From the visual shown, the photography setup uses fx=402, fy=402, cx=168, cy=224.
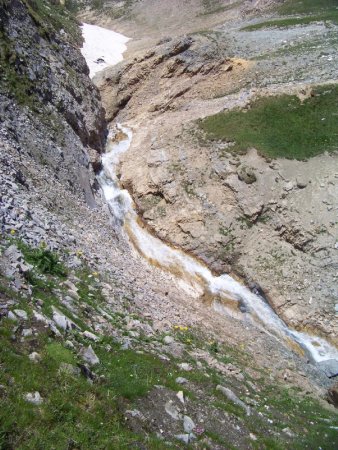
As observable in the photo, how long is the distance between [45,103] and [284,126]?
19663mm

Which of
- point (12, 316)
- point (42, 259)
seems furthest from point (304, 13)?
point (12, 316)

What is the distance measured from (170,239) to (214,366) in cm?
1609

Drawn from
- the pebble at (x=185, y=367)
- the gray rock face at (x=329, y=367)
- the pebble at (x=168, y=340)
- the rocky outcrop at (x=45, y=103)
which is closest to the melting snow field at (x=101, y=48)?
the rocky outcrop at (x=45, y=103)

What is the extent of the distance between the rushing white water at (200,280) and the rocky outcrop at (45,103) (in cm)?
295

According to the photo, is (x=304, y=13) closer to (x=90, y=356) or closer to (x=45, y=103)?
(x=45, y=103)

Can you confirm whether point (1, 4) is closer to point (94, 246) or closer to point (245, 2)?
point (94, 246)

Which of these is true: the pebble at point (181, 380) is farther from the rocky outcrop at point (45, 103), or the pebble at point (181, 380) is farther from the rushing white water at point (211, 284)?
the rushing white water at point (211, 284)

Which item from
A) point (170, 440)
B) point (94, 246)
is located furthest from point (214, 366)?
point (94, 246)

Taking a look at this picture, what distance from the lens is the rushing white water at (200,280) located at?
25.0 metres

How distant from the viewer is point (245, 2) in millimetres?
78812

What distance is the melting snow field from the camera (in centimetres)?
5772

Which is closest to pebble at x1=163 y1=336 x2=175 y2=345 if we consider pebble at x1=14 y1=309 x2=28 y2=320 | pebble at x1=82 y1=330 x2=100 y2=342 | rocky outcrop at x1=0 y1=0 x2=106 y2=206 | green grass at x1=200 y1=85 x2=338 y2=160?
pebble at x1=82 y1=330 x2=100 y2=342

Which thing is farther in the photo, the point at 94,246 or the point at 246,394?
the point at 94,246

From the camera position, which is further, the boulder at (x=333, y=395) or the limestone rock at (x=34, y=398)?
the boulder at (x=333, y=395)
